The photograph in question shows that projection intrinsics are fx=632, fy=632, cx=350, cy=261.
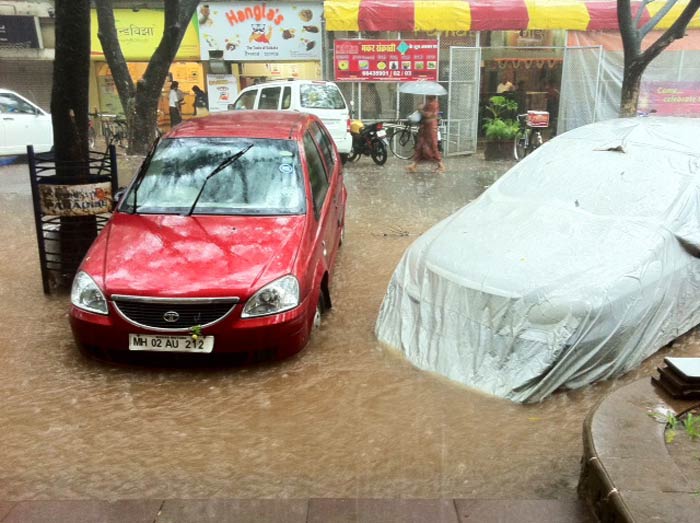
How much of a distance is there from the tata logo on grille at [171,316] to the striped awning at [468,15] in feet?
41.0

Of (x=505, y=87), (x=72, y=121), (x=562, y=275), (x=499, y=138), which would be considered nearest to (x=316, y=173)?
(x=72, y=121)

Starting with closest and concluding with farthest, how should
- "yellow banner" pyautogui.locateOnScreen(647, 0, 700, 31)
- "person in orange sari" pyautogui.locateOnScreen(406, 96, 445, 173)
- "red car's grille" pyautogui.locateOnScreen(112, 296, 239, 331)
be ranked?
1. "red car's grille" pyautogui.locateOnScreen(112, 296, 239, 331)
2. "person in orange sari" pyautogui.locateOnScreen(406, 96, 445, 173)
3. "yellow banner" pyautogui.locateOnScreen(647, 0, 700, 31)

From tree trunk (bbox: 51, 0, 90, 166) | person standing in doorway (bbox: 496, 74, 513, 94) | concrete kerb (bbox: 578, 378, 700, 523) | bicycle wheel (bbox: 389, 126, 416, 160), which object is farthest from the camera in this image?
person standing in doorway (bbox: 496, 74, 513, 94)

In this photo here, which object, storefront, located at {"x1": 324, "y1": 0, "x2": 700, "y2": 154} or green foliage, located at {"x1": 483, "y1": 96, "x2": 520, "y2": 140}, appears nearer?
green foliage, located at {"x1": 483, "y1": 96, "x2": 520, "y2": 140}

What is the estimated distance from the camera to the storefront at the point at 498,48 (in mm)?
14914

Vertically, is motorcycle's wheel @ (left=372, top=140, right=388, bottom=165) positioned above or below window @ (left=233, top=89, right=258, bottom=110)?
below

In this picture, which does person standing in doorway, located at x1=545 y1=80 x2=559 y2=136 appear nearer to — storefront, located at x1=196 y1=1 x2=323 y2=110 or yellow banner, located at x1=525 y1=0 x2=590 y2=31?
yellow banner, located at x1=525 y1=0 x2=590 y2=31

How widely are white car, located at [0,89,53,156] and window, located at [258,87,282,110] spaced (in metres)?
4.81

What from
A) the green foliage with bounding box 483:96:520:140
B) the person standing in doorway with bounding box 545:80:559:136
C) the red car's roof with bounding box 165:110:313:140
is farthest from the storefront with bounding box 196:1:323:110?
the red car's roof with bounding box 165:110:313:140

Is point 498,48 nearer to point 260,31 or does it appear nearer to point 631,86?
point 631,86

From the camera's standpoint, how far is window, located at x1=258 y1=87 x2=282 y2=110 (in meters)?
13.2

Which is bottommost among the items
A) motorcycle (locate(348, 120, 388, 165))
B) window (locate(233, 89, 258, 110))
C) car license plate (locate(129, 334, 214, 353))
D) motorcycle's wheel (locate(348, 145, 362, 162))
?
motorcycle's wheel (locate(348, 145, 362, 162))

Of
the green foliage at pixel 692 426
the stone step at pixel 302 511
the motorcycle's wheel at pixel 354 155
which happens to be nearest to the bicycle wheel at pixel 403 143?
the motorcycle's wheel at pixel 354 155

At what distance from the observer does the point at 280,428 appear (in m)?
3.72
